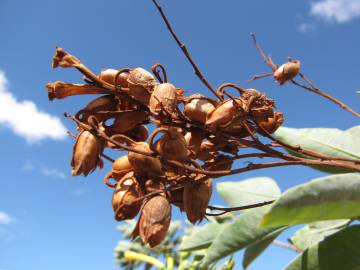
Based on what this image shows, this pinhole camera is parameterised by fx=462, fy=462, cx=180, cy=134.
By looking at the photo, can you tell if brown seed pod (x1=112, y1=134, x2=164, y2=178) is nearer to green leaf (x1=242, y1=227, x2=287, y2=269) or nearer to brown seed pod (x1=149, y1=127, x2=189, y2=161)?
brown seed pod (x1=149, y1=127, x2=189, y2=161)

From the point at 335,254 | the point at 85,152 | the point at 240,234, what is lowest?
the point at 335,254

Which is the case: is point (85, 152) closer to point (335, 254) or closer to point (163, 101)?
point (163, 101)

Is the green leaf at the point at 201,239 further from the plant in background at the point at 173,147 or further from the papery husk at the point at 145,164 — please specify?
the papery husk at the point at 145,164

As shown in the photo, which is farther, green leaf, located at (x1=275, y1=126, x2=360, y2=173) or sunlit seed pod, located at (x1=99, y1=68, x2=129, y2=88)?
green leaf, located at (x1=275, y1=126, x2=360, y2=173)

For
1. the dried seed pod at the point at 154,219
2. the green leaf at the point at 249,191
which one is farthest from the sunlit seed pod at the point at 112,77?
the green leaf at the point at 249,191

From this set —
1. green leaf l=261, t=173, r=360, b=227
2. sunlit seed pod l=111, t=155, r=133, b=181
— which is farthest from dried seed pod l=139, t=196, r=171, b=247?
green leaf l=261, t=173, r=360, b=227

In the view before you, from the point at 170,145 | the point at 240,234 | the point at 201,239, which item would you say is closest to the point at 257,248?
the point at 240,234

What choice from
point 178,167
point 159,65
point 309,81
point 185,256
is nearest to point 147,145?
point 178,167
